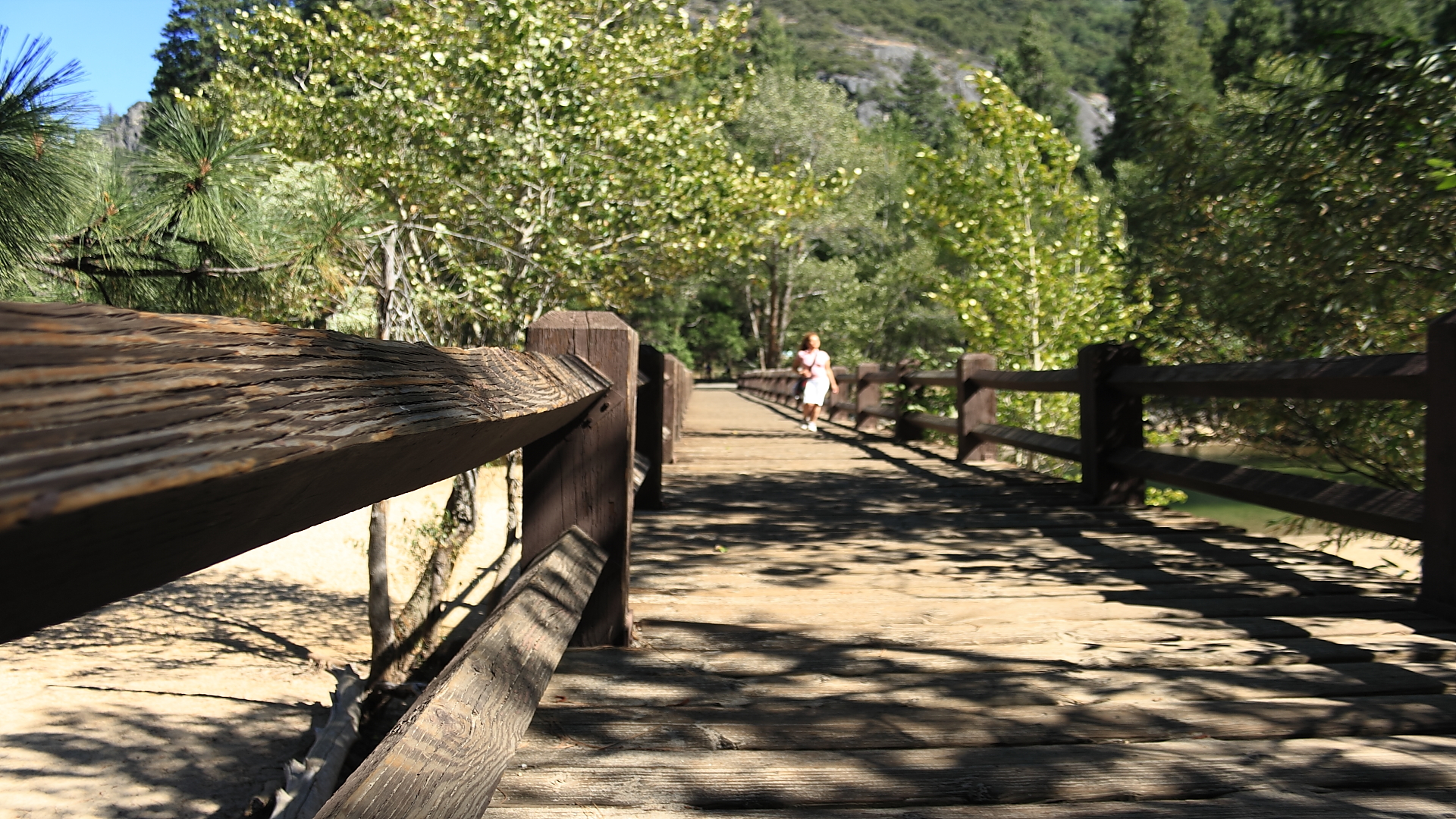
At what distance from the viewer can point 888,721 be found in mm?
2666

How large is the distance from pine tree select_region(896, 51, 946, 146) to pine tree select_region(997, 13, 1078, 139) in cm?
2308

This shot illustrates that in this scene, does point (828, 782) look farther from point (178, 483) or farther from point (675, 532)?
point (675, 532)

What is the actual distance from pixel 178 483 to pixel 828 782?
1.83 metres

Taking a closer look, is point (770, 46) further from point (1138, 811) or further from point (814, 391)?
point (1138, 811)

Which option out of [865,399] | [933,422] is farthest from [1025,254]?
[933,422]

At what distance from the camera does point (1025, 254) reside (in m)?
14.6

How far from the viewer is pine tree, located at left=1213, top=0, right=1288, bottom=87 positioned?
59.7 meters

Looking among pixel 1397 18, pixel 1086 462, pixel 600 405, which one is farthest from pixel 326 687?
pixel 1397 18

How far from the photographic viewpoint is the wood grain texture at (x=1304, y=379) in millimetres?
3965

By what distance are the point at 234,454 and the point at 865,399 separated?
531 inches

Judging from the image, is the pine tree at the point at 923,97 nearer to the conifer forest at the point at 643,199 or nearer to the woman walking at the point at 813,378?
Result: the conifer forest at the point at 643,199

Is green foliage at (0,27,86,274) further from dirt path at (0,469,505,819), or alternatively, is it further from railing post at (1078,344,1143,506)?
railing post at (1078,344,1143,506)

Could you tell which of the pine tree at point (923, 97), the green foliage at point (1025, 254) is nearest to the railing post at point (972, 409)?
the green foliage at point (1025, 254)

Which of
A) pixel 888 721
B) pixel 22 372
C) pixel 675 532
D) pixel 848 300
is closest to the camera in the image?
pixel 22 372
